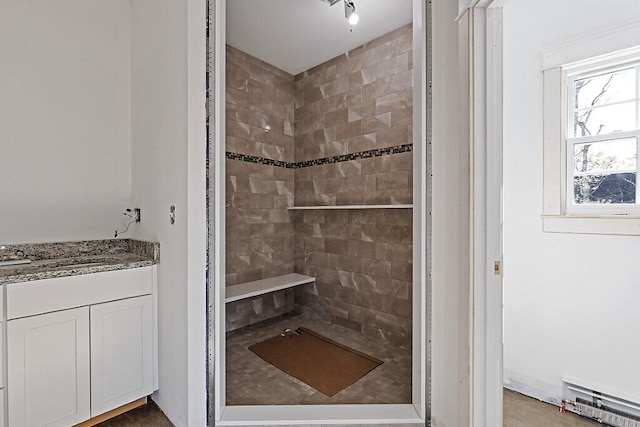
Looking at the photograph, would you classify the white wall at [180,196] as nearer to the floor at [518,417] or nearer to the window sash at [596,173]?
the floor at [518,417]

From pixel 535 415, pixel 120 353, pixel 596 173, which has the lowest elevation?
pixel 535 415

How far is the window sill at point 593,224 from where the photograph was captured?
1.68 metres

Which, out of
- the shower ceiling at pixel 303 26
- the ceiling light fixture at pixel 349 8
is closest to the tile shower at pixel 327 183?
the shower ceiling at pixel 303 26

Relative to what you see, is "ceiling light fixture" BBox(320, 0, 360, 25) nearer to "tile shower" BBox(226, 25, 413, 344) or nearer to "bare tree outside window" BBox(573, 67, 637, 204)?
"tile shower" BBox(226, 25, 413, 344)

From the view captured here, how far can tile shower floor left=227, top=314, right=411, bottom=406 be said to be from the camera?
76.0 inches

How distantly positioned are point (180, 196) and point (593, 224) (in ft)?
7.54

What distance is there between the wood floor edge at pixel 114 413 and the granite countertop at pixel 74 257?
79 cm

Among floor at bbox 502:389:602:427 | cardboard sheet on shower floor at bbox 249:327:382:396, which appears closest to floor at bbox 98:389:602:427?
floor at bbox 502:389:602:427

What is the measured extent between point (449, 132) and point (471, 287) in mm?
737

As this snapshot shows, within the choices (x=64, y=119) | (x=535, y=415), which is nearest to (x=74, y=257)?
(x=64, y=119)

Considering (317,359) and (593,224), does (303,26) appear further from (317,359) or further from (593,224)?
(317,359)

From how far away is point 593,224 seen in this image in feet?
5.91

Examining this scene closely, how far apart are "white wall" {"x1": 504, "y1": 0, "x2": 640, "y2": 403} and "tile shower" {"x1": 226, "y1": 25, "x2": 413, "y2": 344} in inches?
30.1

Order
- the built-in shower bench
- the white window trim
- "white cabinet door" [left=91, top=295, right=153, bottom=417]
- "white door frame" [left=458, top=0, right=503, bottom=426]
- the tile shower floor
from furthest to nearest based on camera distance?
the built-in shower bench → the tile shower floor → the white window trim → "white cabinet door" [left=91, top=295, right=153, bottom=417] → "white door frame" [left=458, top=0, right=503, bottom=426]
